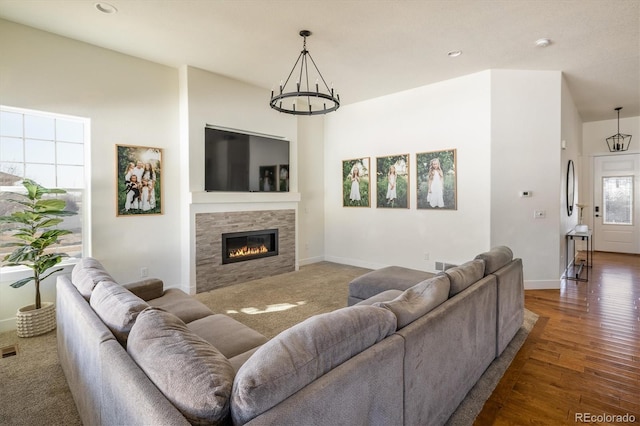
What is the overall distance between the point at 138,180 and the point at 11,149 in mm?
1244

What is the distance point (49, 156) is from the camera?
3730 millimetres

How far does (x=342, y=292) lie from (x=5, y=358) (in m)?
3.52

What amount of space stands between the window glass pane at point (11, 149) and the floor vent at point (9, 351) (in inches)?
74.2

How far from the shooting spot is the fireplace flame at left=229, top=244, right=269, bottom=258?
5.09 m

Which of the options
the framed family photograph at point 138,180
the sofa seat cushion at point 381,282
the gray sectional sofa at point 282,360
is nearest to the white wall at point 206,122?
the framed family photograph at point 138,180

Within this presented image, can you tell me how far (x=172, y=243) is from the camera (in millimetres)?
4656

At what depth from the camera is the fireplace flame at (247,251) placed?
16.7 ft

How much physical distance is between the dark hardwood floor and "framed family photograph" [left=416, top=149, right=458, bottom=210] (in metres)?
1.80

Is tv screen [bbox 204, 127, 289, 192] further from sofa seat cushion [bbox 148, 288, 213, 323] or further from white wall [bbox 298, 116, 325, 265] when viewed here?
sofa seat cushion [bbox 148, 288, 213, 323]

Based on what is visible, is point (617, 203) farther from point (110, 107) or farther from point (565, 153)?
point (110, 107)

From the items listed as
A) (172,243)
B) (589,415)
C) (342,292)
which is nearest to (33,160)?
(172,243)

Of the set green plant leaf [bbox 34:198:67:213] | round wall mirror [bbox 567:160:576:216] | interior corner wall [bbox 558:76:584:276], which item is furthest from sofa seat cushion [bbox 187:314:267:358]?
round wall mirror [bbox 567:160:576:216]

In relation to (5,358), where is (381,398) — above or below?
above

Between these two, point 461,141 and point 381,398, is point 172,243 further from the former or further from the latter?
point 461,141
